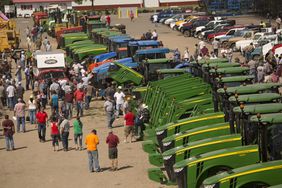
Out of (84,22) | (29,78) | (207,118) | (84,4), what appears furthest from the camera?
(84,4)

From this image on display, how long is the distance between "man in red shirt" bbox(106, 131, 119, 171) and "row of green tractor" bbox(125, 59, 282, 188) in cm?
101

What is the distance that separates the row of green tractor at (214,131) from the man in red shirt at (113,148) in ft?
3.31

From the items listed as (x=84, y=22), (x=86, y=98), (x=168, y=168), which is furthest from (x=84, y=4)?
(x=168, y=168)

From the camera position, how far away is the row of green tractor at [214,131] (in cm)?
1648

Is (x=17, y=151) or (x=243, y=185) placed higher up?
(x=243, y=185)

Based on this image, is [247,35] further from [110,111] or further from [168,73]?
[110,111]

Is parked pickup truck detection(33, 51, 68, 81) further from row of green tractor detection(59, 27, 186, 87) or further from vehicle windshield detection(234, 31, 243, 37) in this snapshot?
vehicle windshield detection(234, 31, 243, 37)

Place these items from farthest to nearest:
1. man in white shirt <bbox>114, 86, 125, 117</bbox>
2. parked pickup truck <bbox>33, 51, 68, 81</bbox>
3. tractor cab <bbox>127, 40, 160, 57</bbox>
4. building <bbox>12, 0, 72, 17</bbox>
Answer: building <bbox>12, 0, 72, 17</bbox> → parked pickup truck <bbox>33, 51, 68, 81</bbox> → tractor cab <bbox>127, 40, 160, 57</bbox> → man in white shirt <bbox>114, 86, 125, 117</bbox>

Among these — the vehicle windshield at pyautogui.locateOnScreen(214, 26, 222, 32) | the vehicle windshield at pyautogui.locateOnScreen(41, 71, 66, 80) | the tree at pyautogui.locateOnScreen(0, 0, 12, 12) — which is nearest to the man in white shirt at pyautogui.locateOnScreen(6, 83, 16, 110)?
the vehicle windshield at pyautogui.locateOnScreen(41, 71, 66, 80)

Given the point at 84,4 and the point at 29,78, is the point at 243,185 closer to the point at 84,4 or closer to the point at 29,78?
the point at 29,78

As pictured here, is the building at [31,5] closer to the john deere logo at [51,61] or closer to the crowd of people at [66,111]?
the john deere logo at [51,61]

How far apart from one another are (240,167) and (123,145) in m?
9.29

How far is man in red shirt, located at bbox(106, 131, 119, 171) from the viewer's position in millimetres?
21938

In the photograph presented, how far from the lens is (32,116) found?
100ft
